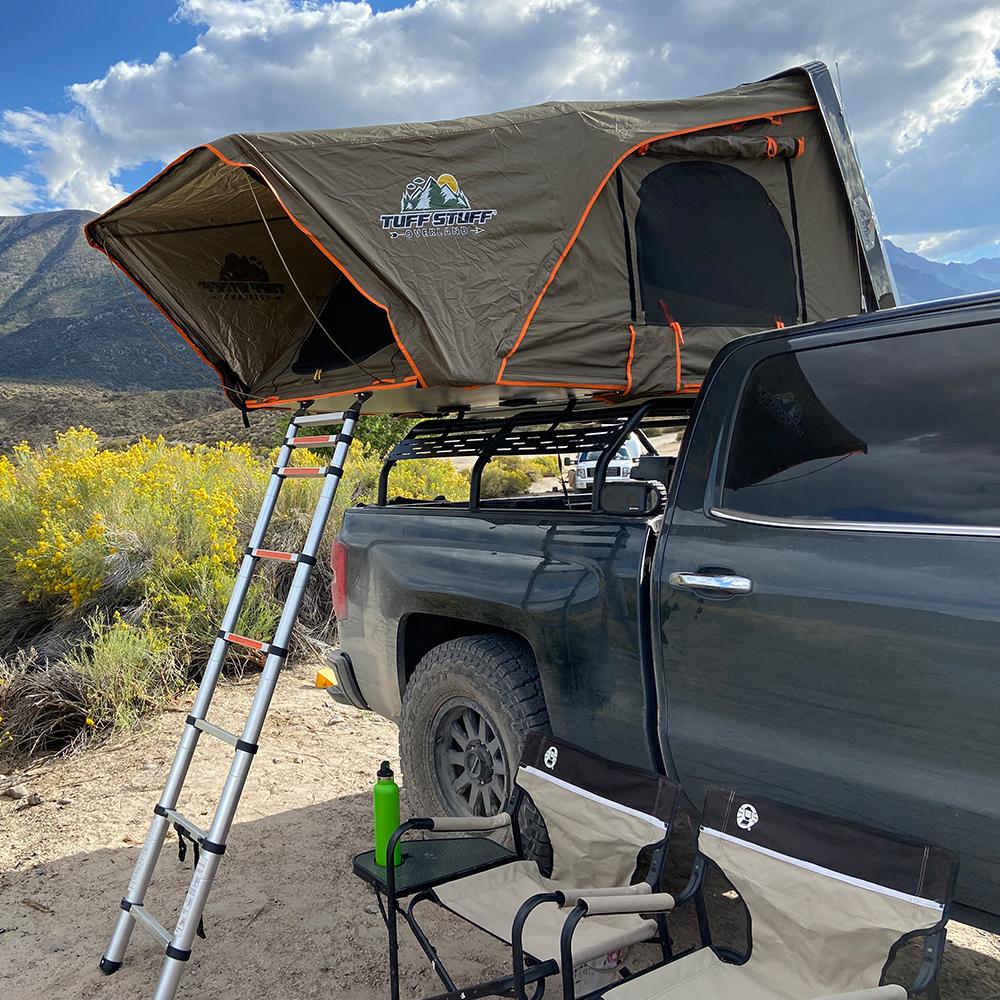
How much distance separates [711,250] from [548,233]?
80cm

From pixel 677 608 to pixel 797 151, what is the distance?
2216 millimetres

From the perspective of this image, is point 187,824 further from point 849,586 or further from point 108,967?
point 849,586

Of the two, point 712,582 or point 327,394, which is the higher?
point 327,394

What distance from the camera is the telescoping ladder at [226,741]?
3.33 metres

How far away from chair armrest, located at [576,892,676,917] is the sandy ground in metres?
0.81

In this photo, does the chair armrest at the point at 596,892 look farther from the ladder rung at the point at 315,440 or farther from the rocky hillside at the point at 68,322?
the rocky hillside at the point at 68,322

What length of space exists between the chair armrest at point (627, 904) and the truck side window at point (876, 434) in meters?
1.11

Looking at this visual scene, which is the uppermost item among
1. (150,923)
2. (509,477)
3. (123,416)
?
(123,416)

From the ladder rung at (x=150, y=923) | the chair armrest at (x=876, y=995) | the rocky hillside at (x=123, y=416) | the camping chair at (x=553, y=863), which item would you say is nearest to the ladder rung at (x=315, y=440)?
the camping chair at (x=553, y=863)

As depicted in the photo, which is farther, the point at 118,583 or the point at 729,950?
the point at 118,583

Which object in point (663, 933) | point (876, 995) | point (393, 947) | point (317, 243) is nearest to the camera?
point (876, 995)

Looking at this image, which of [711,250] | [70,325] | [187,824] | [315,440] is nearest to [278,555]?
[315,440]

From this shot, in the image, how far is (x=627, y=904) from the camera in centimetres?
264

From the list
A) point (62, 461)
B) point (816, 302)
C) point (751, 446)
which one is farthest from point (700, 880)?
point (62, 461)
